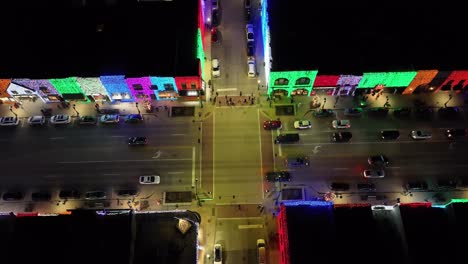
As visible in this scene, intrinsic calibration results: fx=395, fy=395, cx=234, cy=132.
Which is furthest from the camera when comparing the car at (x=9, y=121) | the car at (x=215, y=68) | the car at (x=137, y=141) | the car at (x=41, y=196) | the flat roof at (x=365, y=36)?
the car at (x=215, y=68)

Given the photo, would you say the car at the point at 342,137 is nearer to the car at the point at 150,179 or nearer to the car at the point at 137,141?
the car at the point at 150,179

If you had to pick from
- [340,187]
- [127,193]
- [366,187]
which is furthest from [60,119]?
[366,187]

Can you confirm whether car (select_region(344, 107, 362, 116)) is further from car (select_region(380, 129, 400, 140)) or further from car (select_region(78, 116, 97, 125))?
car (select_region(78, 116, 97, 125))

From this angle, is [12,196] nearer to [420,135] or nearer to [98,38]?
[98,38]

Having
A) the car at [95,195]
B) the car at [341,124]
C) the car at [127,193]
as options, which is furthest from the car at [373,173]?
the car at [95,195]

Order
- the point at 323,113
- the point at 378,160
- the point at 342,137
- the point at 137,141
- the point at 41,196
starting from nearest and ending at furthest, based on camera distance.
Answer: the point at 41,196, the point at 378,160, the point at 342,137, the point at 137,141, the point at 323,113
